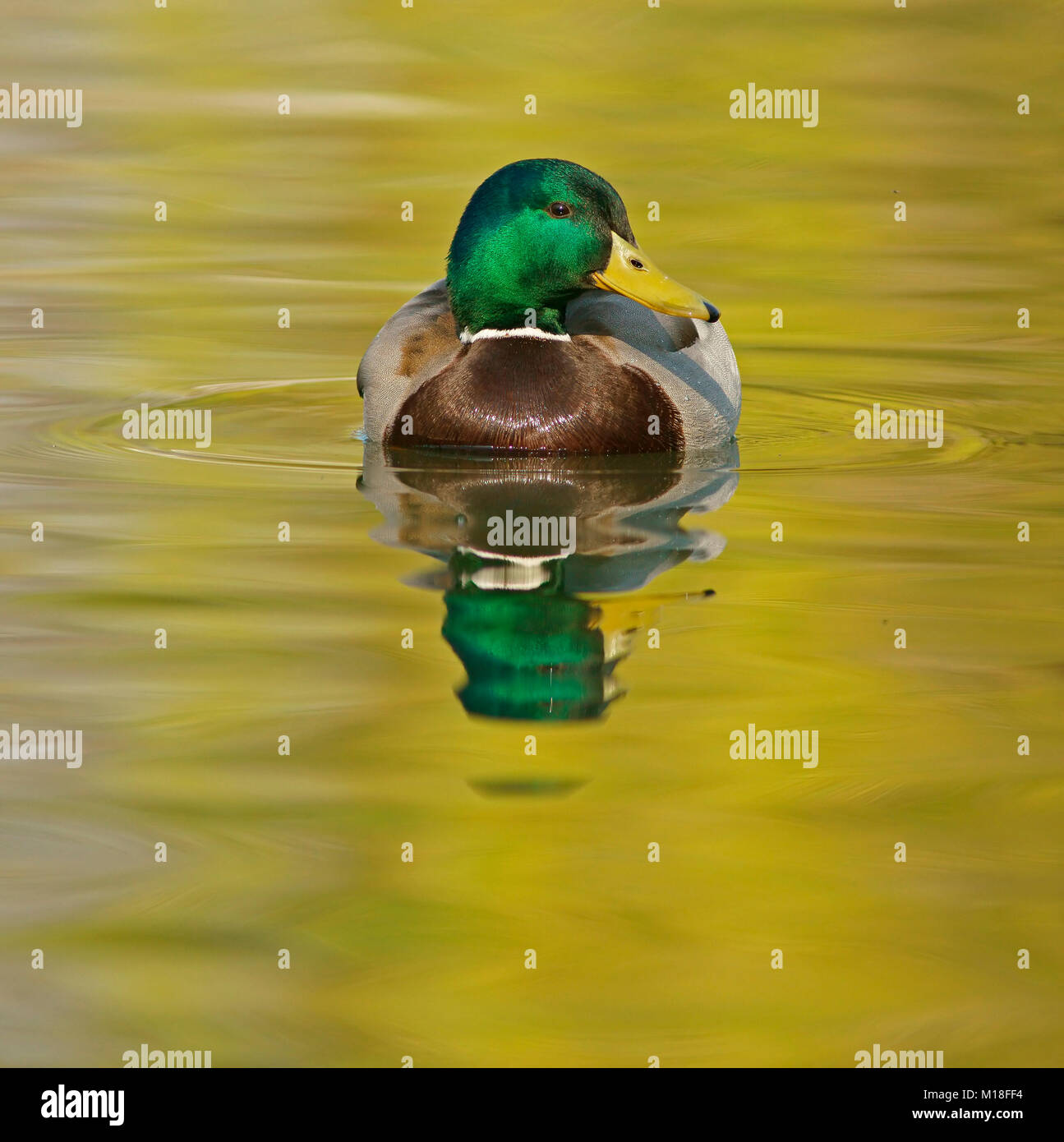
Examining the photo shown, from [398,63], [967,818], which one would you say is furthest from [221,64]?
[967,818]

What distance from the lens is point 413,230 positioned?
13.1 meters

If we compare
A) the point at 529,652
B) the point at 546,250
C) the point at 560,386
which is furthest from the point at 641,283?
the point at 529,652

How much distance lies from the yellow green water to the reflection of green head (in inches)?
2.5

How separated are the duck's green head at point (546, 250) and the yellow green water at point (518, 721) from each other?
801 mm

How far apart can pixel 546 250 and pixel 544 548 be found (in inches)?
67.8

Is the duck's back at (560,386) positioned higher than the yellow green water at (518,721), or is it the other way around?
→ the duck's back at (560,386)

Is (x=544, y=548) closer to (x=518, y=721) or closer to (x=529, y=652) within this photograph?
(x=529, y=652)

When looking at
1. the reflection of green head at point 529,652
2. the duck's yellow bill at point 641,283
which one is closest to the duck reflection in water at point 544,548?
the reflection of green head at point 529,652

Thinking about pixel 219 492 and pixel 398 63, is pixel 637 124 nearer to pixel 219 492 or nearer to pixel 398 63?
pixel 398 63

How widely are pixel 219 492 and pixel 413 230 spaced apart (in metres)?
5.87

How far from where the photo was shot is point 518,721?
17.4 ft

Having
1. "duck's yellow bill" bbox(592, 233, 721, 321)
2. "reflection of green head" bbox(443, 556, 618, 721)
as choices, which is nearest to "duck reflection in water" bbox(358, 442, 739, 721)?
"reflection of green head" bbox(443, 556, 618, 721)

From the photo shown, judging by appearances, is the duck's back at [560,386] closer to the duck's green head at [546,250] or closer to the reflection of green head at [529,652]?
the duck's green head at [546,250]

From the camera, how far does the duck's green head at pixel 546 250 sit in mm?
7949
